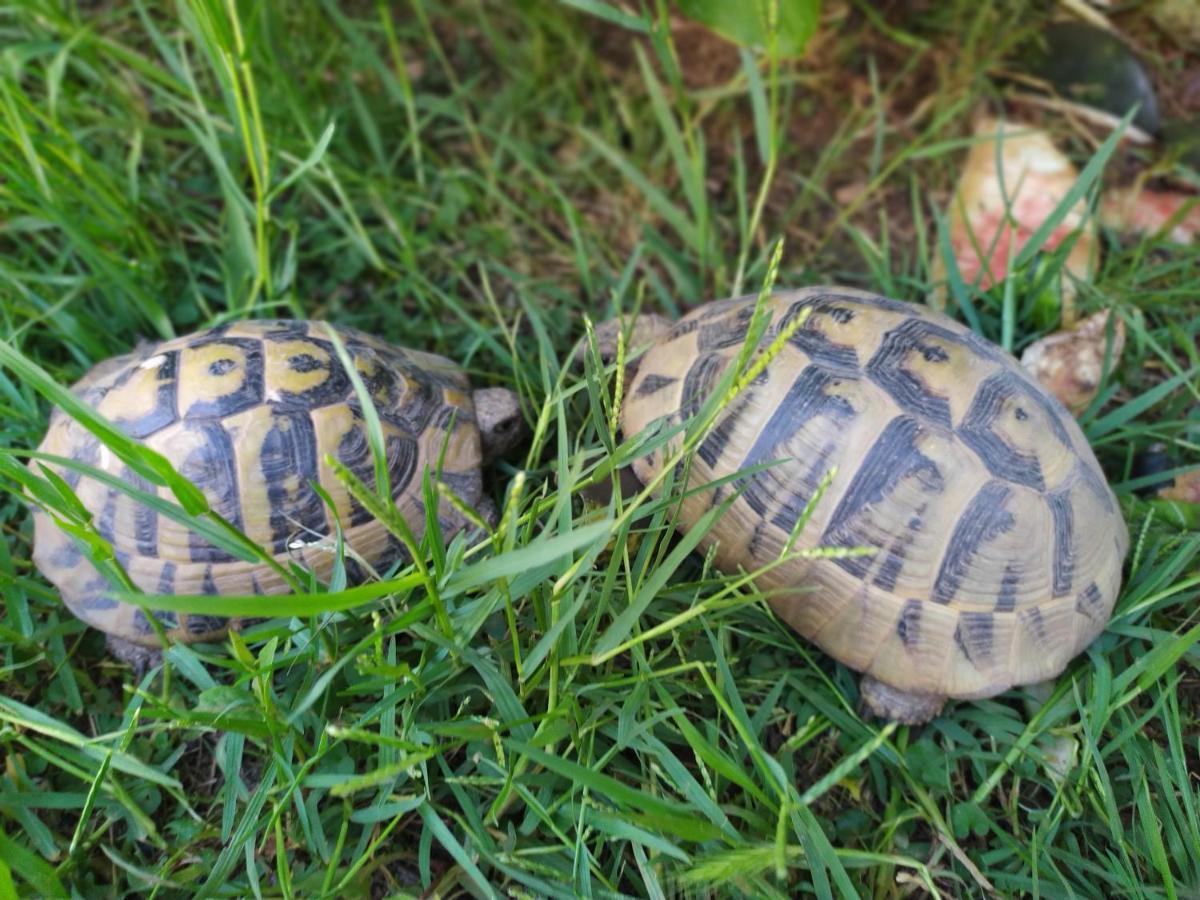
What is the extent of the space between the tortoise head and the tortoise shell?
215 millimetres

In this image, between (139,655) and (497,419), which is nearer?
(139,655)

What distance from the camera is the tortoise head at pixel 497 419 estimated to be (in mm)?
2186

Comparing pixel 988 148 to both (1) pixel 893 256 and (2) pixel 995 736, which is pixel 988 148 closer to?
(1) pixel 893 256

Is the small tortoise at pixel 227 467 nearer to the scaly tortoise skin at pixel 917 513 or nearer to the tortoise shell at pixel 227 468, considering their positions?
the tortoise shell at pixel 227 468

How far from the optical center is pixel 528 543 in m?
1.55

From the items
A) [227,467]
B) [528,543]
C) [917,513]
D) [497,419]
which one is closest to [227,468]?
[227,467]

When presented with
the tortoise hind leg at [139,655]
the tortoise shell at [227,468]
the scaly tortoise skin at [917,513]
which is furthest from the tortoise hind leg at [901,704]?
the tortoise hind leg at [139,655]

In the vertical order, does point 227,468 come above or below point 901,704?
above

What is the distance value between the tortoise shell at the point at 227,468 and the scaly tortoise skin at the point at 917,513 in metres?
0.75

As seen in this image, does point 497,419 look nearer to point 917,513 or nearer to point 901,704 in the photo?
point 917,513

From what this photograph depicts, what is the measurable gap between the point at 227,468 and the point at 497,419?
67cm

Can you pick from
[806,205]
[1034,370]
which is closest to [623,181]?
[806,205]

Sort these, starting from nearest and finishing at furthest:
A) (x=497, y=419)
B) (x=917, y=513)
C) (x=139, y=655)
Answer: (x=917, y=513)
(x=139, y=655)
(x=497, y=419)

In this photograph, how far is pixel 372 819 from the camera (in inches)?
64.3
